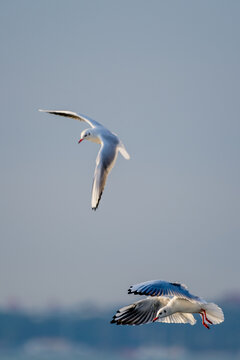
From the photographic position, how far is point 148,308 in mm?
6914

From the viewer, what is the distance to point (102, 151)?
7090 mm

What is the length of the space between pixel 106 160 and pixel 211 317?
1.56m

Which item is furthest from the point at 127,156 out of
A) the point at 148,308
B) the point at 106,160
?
the point at 148,308

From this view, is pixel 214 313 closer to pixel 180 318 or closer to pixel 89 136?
pixel 180 318

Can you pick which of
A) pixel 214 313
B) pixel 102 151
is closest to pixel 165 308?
pixel 214 313

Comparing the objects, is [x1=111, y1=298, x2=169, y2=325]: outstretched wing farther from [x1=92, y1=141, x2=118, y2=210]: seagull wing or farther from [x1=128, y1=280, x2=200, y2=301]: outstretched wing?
[x1=92, y1=141, x2=118, y2=210]: seagull wing

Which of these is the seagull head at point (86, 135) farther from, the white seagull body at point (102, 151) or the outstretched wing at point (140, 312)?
the outstretched wing at point (140, 312)

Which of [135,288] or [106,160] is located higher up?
[106,160]

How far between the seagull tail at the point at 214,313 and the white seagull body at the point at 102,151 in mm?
1221

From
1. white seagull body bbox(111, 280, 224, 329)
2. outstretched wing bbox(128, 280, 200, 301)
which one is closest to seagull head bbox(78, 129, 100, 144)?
white seagull body bbox(111, 280, 224, 329)

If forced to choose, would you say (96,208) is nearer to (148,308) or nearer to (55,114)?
(148,308)

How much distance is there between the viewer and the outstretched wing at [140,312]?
6824 mm

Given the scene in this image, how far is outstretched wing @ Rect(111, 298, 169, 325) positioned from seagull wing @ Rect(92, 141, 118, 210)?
0.97 m

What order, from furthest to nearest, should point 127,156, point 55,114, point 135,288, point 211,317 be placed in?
point 55,114
point 127,156
point 211,317
point 135,288
